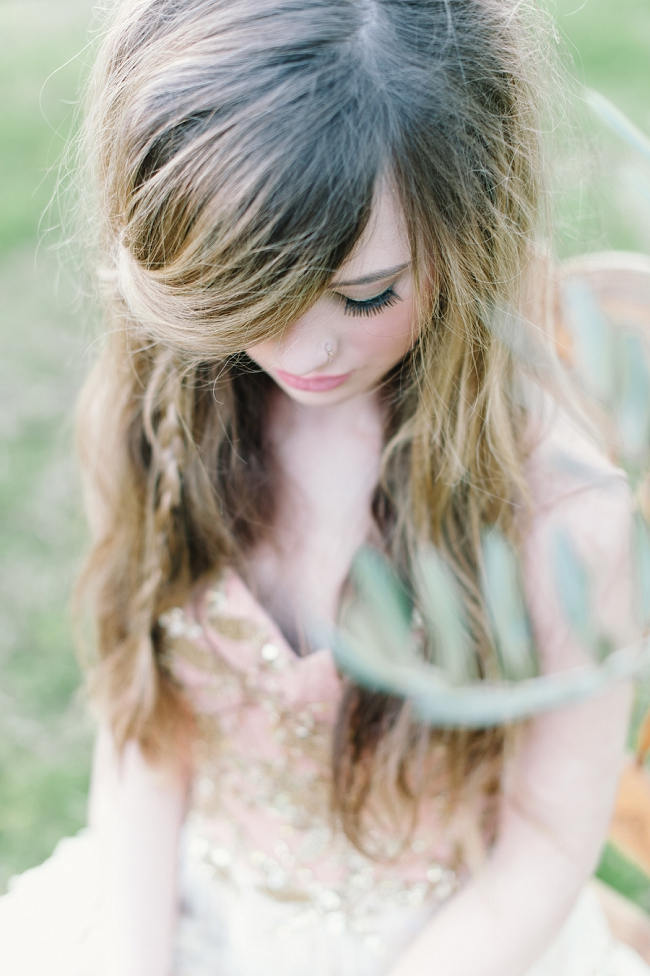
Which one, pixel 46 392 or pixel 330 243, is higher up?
pixel 330 243

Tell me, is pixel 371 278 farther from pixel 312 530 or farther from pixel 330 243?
pixel 312 530

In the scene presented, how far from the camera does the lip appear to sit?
94 cm

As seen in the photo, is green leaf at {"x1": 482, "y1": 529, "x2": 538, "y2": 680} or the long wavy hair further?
the long wavy hair

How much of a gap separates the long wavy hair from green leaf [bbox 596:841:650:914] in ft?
3.09

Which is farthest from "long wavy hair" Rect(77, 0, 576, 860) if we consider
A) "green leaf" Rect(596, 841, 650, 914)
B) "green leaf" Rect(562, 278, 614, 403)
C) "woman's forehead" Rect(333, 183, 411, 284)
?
"green leaf" Rect(596, 841, 650, 914)

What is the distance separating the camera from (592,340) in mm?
511

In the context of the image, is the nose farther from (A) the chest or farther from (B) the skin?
(A) the chest

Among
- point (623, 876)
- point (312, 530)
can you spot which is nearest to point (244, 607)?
point (312, 530)

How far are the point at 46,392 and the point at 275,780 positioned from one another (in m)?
1.98

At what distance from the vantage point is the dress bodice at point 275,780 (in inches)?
47.3

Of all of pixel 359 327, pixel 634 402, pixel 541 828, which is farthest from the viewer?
pixel 541 828

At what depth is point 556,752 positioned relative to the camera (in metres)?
1.17

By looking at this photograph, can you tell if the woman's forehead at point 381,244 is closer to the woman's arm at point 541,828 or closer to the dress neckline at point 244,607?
the woman's arm at point 541,828

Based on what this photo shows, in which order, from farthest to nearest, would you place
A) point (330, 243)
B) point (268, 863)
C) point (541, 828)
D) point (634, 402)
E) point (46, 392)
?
point (46, 392), point (268, 863), point (541, 828), point (330, 243), point (634, 402)
